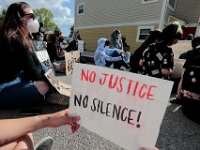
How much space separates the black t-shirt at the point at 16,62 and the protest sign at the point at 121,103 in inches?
Answer: 70.3

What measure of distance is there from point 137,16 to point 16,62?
11699mm

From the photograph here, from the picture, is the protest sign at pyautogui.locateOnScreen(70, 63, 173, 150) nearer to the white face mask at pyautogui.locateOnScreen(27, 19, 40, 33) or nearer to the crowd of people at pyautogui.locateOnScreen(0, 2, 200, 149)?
the crowd of people at pyautogui.locateOnScreen(0, 2, 200, 149)

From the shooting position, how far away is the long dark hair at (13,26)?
2570mm

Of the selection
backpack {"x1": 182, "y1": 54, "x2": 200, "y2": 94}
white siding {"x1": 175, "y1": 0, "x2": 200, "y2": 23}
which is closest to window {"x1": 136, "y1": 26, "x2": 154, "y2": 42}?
white siding {"x1": 175, "y1": 0, "x2": 200, "y2": 23}

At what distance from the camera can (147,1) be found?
12.3 m

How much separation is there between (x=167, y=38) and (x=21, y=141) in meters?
2.48

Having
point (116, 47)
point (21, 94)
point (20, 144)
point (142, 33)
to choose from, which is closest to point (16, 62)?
point (21, 94)

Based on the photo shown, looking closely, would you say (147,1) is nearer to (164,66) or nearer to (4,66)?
(164,66)

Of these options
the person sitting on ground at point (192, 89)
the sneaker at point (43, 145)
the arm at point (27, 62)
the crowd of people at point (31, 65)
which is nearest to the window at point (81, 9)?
the crowd of people at point (31, 65)

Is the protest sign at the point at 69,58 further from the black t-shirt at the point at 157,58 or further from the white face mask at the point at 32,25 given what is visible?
the black t-shirt at the point at 157,58

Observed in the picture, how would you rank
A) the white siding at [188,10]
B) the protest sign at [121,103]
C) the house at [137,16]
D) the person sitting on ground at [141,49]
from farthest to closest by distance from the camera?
the white siding at [188,10]
the house at [137,16]
the person sitting on ground at [141,49]
the protest sign at [121,103]

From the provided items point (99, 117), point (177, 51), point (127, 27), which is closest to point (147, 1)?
point (127, 27)

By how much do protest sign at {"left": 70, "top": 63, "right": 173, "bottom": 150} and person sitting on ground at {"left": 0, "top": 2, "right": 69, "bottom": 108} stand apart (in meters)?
1.83

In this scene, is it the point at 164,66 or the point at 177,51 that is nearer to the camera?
the point at 164,66
